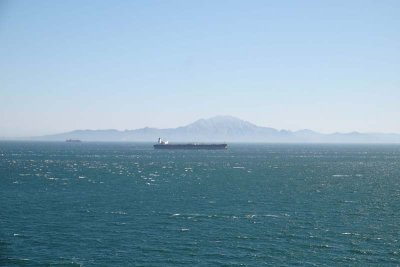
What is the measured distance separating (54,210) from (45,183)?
124 ft

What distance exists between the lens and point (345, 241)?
50.1 m

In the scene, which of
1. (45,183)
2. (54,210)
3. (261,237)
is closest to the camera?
(261,237)

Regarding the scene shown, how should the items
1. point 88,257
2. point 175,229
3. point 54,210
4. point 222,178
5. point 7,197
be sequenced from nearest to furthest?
point 88,257 < point 175,229 < point 54,210 < point 7,197 < point 222,178

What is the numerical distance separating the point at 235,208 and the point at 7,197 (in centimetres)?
4239

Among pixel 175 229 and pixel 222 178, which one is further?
pixel 222 178

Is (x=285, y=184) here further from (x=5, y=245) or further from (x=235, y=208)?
(x=5, y=245)

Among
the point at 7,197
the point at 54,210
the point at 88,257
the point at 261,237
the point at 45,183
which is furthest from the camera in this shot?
the point at 45,183

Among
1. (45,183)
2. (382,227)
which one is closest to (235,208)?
(382,227)

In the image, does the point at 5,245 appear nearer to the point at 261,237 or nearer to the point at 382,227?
the point at 261,237

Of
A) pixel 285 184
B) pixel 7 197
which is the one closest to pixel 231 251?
pixel 7 197

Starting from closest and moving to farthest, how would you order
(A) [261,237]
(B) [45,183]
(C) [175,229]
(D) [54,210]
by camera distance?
(A) [261,237] → (C) [175,229] → (D) [54,210] → (B) [45,183]

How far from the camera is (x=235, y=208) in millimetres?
70562

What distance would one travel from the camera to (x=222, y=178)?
392ft

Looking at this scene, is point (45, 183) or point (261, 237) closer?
point (261, 237)
